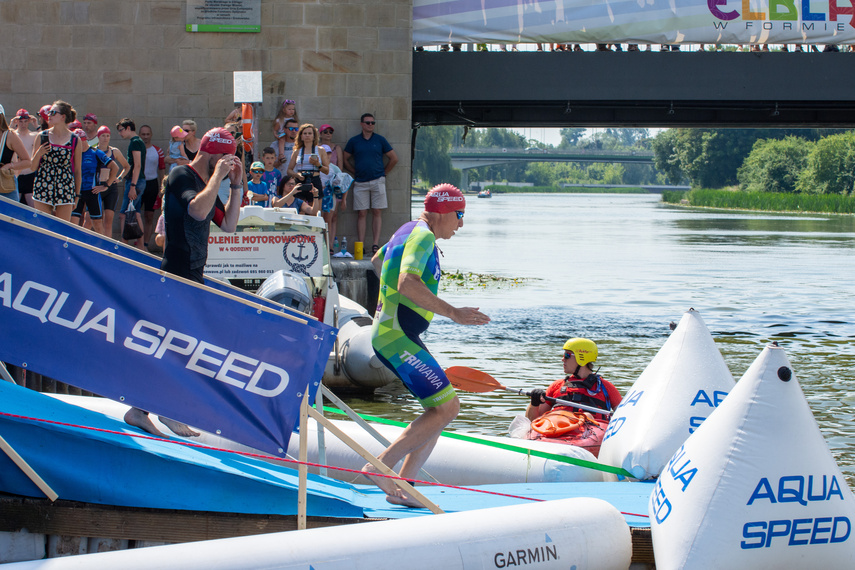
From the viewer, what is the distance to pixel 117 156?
1332cm

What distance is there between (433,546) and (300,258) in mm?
7591

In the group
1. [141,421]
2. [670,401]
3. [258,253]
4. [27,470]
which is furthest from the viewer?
[258,253]

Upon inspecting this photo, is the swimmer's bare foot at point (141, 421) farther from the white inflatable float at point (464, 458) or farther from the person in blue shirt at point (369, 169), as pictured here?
the person in blue shirt at point (369, 169)

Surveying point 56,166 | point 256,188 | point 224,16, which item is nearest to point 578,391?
point 56,166

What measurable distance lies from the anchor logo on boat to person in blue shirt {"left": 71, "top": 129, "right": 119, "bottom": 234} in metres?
2.81

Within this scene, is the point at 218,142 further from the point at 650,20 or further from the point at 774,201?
the point at 774,201

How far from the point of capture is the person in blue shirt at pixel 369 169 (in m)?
16.5

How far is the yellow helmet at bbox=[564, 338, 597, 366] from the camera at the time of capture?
7469 mm

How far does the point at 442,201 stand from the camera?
5.56m

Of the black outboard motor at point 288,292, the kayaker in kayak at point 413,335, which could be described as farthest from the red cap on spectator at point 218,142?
the black outboard motor at point 288,292

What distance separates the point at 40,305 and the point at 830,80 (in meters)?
16.0

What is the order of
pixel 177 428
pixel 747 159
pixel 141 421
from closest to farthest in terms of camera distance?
pixel 141 421 → pixel 177 428 → pixel 747 159

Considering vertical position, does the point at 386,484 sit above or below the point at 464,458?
above

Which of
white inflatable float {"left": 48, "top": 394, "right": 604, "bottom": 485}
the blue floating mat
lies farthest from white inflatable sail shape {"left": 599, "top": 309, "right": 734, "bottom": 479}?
the blue floating mat
